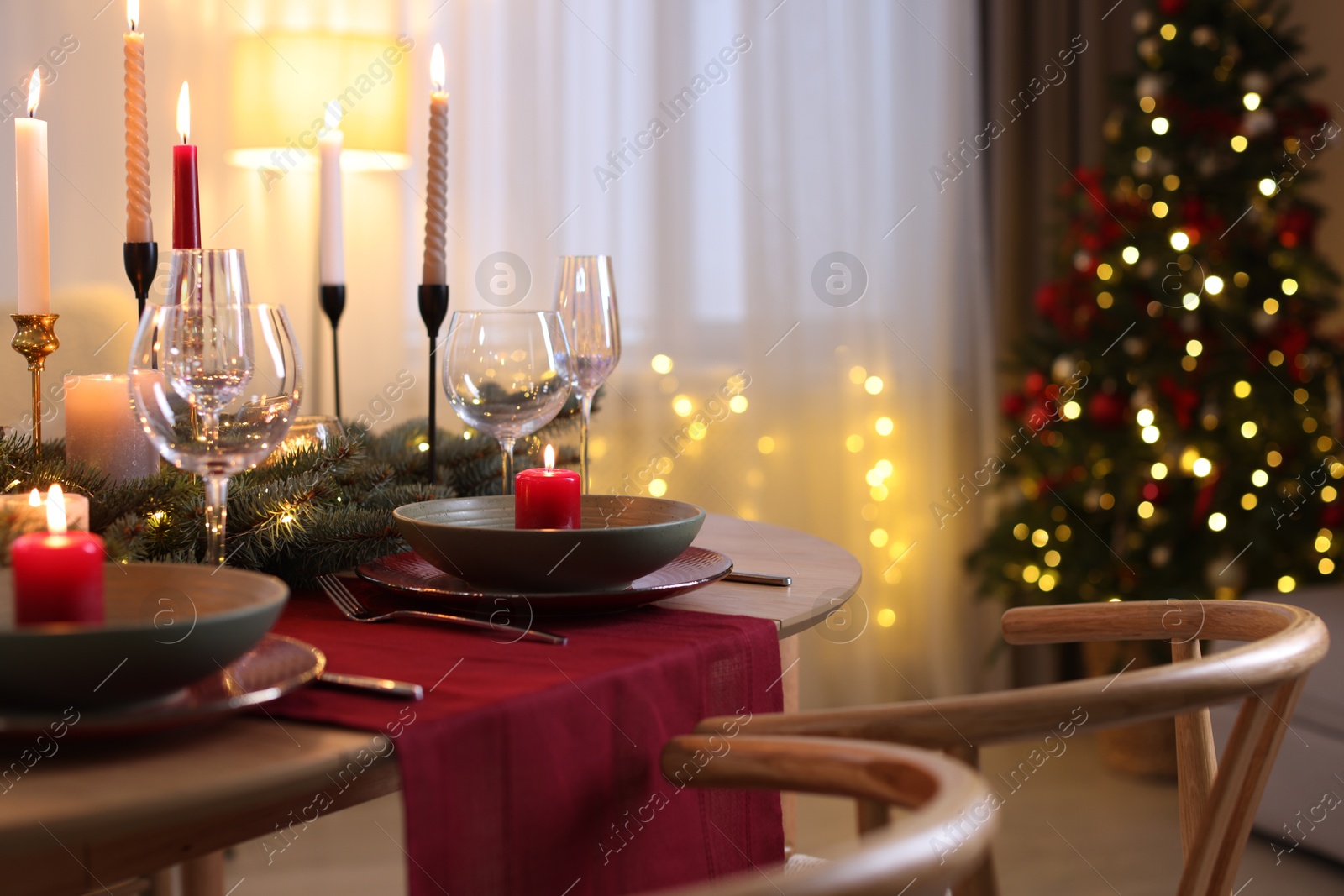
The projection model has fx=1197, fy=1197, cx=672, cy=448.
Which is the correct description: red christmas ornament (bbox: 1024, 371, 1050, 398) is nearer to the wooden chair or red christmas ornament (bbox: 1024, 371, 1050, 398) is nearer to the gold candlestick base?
the wooden chair

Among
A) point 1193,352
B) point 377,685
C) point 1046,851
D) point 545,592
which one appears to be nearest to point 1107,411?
point 1193,352

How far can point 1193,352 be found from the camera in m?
2.68

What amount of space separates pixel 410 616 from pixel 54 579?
0.32m

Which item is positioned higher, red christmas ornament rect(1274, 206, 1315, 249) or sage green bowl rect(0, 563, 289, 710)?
red christmas ornament rect(1274, 206, 1315, 249)

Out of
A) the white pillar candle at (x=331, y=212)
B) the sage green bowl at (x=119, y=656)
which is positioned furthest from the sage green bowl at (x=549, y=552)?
the white pillar candle at (x=331, y=212)

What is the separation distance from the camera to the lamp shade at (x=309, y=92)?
2.30 m

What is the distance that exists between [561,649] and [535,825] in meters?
0.14

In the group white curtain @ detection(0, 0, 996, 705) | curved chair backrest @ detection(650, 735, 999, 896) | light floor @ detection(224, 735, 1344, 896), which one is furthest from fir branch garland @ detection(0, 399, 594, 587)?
white curtain @ detection(0, 0, 996, 705)

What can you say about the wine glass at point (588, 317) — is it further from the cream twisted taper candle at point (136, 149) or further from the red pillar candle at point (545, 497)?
the cream twisted taper candle at point (136, 149)

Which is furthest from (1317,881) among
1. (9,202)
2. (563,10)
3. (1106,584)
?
(9,202)

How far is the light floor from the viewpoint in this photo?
2.16m

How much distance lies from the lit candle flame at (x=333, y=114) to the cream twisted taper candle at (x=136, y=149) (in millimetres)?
784

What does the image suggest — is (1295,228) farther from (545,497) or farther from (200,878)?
(200,878)

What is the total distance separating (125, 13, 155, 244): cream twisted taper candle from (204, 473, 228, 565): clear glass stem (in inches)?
19.1
